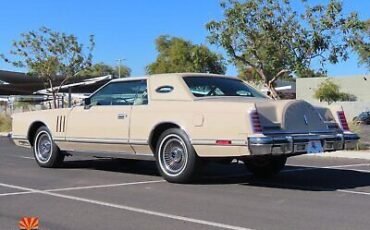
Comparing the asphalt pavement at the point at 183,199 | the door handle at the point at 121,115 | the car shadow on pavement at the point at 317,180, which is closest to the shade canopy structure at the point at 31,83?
the car shadow on pavement at the point at 317,180

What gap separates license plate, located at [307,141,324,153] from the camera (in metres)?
9.01

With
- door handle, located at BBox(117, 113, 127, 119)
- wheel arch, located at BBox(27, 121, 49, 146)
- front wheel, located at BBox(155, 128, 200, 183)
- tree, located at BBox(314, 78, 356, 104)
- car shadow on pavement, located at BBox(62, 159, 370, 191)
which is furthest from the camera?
tree, located at BBox(314, 78, 356, 104)

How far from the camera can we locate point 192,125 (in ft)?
30.0

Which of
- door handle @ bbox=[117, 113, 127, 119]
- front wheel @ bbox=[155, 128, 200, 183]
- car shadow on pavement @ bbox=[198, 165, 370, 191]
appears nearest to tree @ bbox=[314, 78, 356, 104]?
car shadow on pavement @ bbox=[198, 165, 370, 191]

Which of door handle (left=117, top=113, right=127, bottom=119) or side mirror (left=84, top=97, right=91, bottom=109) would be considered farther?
side mirror (left=84, top=97, right=91, bottom=109)

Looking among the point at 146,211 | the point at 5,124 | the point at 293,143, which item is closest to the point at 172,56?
the point at 5,124

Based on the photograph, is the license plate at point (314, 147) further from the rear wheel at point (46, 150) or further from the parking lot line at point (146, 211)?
the rear wheel at point (46, 150)

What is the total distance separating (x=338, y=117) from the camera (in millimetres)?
9797

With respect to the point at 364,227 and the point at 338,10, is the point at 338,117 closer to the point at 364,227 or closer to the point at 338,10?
the point at 364,227

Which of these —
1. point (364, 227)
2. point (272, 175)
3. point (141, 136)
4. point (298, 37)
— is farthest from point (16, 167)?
point (298, 37)

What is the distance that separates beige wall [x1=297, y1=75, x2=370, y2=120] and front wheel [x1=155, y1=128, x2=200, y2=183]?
154 ft

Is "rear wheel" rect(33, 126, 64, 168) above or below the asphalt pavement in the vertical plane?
above

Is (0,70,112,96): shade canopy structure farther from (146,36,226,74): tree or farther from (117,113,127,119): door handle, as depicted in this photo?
(117,113,127,119): door handle

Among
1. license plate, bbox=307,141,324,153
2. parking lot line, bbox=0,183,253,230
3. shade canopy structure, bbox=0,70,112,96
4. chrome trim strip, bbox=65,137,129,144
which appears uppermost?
shade canopy structure, bbox=0,70,112,96
